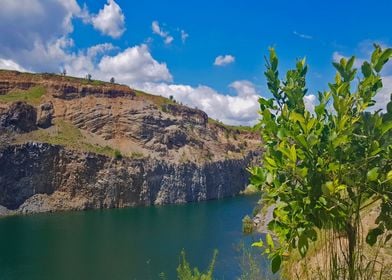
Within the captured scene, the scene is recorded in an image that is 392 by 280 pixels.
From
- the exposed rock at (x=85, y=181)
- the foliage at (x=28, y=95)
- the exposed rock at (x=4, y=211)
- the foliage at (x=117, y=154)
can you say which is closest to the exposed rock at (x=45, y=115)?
the foliage at (x=28, y=95)

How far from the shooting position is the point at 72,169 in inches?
3794

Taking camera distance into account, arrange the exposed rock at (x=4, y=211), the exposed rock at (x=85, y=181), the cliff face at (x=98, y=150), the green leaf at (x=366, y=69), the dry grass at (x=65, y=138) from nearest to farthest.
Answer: the green leaf at (x=366, y=69) → the exposed rock at (x=4, y=211) → the exposed rock at (x=85, y=181) → the cliff face at (x=98, y=150) → the dry grass at (x=65, y=138)

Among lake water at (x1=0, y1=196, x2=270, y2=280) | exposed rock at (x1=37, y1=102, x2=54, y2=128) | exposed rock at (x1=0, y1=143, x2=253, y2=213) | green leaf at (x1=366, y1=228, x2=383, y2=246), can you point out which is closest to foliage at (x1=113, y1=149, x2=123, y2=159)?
exposed rock at (x1=0, y1=143, x2=253, y2=213)

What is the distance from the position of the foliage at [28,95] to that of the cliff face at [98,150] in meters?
0.24

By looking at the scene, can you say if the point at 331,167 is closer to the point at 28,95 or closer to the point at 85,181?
A: the point at 85,181

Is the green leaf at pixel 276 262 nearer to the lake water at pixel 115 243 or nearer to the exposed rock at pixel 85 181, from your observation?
the lake water at pixel 115 243

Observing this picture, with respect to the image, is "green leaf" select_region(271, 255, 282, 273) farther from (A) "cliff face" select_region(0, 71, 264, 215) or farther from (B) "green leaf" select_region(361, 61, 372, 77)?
(A) "cliff face" select_region(0, 71, 264, 215)

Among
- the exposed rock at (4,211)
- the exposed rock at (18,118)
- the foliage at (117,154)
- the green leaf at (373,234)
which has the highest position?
the exposed rock at (18,118)

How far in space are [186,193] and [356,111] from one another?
107 meters

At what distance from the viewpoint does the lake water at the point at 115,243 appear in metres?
40.7

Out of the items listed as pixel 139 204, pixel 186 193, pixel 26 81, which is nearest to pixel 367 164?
pixel 139 204

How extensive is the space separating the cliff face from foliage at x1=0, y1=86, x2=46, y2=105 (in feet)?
0.78

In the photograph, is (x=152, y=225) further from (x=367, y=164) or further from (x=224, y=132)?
(x=224, y=132)

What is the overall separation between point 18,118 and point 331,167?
97412 millimetres
